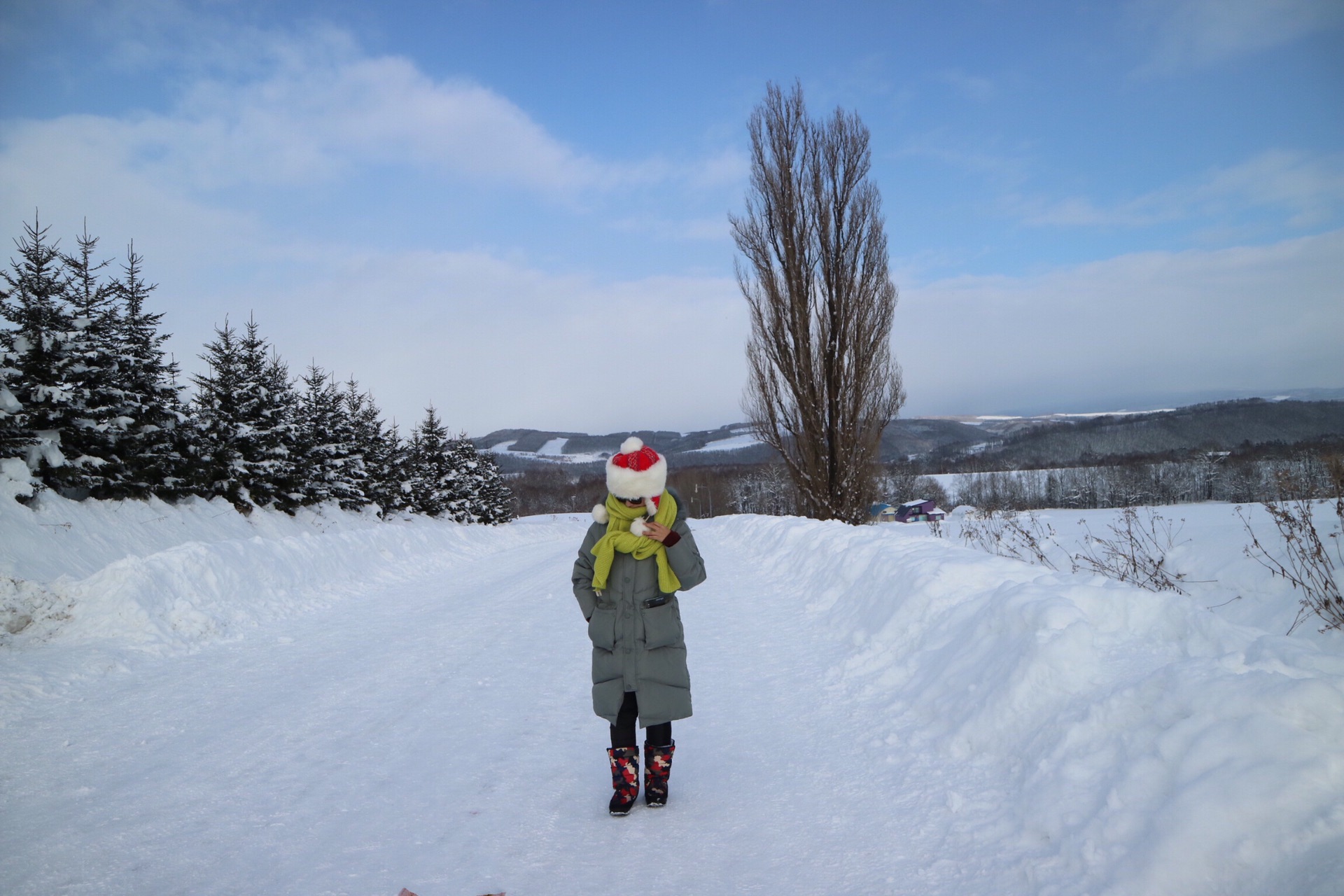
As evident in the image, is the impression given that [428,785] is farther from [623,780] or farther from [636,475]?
[636,475]

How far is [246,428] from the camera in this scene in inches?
655

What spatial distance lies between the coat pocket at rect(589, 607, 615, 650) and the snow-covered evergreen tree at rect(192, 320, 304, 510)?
612 inches

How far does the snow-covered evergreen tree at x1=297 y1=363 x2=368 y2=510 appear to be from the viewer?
1984 cm

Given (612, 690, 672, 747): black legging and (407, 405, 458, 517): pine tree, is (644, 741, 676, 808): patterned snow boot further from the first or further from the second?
(407, 405, 458, 517): pine tree

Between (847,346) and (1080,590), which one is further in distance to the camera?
(847,346)

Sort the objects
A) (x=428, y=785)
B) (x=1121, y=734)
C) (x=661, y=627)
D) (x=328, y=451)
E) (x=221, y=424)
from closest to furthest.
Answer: (x=1121, y=734)
(x=661, y=627)
(x=428, y=785)
(x=221, y=424)
(x=328, y=451)

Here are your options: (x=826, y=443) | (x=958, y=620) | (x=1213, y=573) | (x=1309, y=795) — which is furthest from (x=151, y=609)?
(x=826, y=443)

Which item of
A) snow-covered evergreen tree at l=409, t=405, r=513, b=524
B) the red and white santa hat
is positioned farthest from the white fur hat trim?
snow-covered evergreen tree at l=409, t=405, r=513, b=524

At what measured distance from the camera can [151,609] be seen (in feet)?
22.4

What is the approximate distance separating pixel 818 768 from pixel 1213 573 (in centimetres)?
488

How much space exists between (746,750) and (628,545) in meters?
1.58

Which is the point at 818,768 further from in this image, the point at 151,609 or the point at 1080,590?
the point at 151,609

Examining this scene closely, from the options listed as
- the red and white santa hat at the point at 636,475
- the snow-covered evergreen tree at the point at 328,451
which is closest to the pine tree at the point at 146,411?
the snow-covered evergreen tree at the point at 328,451

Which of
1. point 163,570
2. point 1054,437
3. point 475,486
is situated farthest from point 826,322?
point 1054,437
